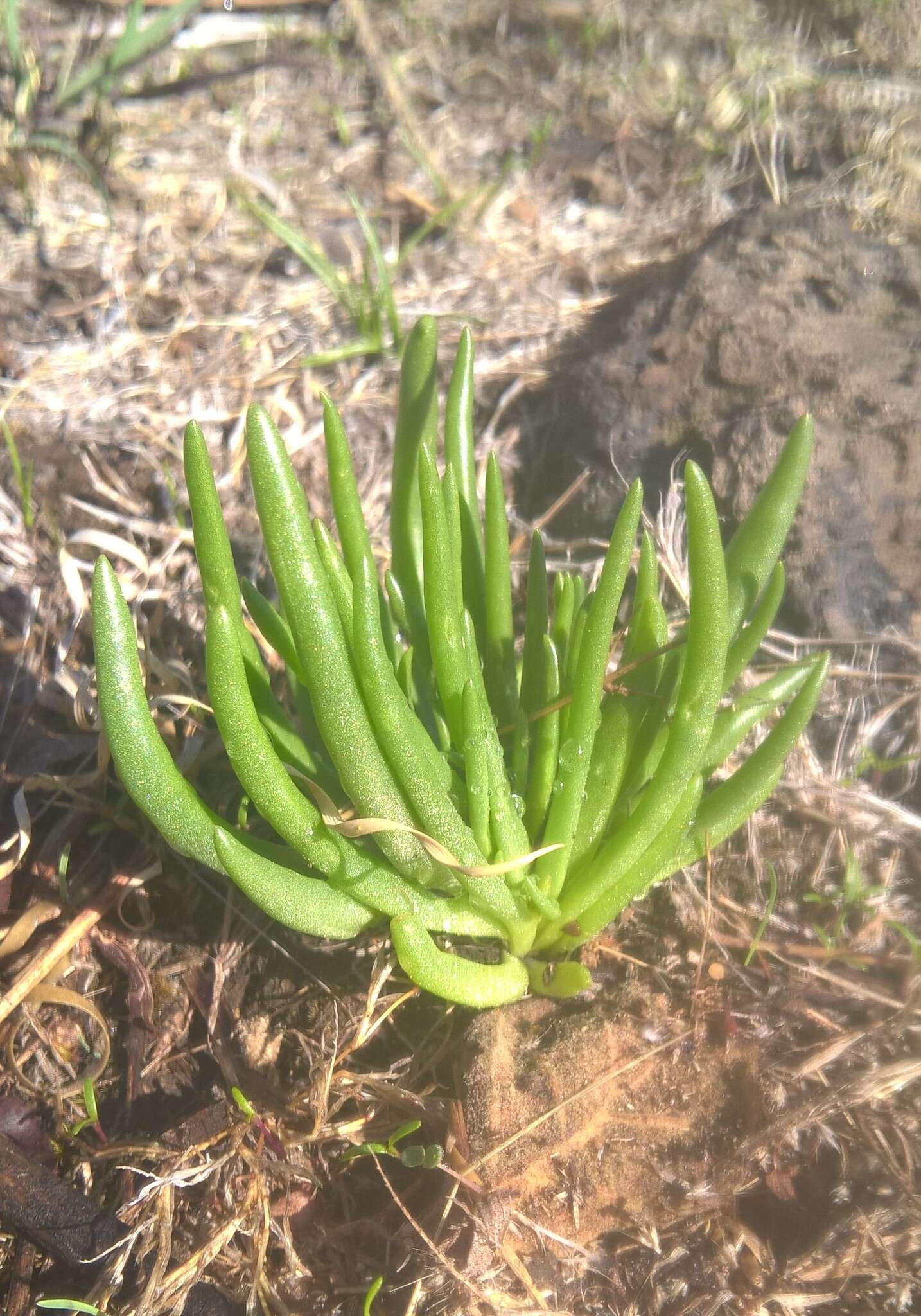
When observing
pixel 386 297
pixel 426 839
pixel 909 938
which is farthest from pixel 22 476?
pixel 909 938

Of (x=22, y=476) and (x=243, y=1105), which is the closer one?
(x=243, y=1105)

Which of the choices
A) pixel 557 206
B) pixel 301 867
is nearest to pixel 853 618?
pixel 301 867

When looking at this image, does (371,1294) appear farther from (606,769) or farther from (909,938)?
(909,938)

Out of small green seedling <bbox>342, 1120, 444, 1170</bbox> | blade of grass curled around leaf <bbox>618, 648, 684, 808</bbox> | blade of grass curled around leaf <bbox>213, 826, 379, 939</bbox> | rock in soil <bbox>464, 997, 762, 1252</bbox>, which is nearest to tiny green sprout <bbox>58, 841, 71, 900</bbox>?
blade of grass curled around leaf <bbox>213, 826, 379, 939</bbox>

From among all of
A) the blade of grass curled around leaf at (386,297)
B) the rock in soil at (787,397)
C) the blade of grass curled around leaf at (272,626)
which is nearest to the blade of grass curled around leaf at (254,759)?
the blade of grass curled around leaf at (272,626)

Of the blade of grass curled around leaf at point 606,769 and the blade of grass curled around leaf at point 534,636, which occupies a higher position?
the blade of grass curled around leaf at point 534,636

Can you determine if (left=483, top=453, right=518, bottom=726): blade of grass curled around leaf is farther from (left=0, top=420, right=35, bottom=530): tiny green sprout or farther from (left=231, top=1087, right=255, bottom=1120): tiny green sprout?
(left=0, top=420, right=35, bottom=530): tiny green sprout

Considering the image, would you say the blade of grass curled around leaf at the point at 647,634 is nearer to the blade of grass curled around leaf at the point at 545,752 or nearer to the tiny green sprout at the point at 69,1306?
the blade of grass curled around leaf at the point at 545,752
